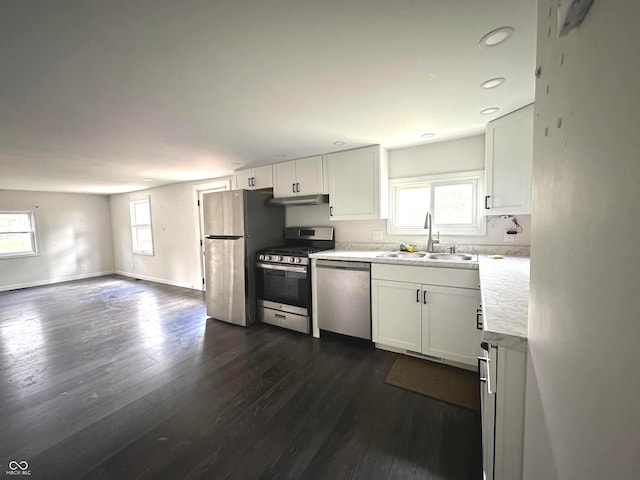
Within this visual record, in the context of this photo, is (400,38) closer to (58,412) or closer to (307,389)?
(307,389)

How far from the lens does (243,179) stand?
13.0 ft

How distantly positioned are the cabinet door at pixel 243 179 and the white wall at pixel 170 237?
2.21 ft

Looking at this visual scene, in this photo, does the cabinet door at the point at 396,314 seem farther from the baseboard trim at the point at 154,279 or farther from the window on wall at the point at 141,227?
the window on wall at the point at 141,227

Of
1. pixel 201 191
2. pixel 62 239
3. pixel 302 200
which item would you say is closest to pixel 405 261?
pixel 302 200

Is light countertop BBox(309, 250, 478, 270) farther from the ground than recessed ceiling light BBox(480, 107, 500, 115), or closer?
closer

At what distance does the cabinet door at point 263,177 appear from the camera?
12.0 ft

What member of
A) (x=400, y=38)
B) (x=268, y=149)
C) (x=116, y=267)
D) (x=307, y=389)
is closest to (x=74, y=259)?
(x=116, y=267)

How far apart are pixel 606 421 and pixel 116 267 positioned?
9.09m

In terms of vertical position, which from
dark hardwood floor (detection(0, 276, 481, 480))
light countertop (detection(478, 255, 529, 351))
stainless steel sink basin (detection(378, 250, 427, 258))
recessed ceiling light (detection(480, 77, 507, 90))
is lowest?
dark hardwood floor (detection(0, 276, 481, 480))

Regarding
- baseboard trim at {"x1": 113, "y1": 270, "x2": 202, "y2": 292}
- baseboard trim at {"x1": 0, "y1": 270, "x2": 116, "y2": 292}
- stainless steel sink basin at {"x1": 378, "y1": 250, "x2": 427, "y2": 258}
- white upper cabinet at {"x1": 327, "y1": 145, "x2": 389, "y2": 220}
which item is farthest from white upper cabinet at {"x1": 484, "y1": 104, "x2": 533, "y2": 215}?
baseboard trim at {"x1": 0, "y1": 270, "x2": 116, "y2": 292}

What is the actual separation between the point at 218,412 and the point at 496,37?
2.78m

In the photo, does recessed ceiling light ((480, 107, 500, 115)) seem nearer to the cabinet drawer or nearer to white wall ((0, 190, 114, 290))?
the cabinet drawer

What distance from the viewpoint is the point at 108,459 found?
1506mm

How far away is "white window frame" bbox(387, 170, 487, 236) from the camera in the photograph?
8.92 ft
